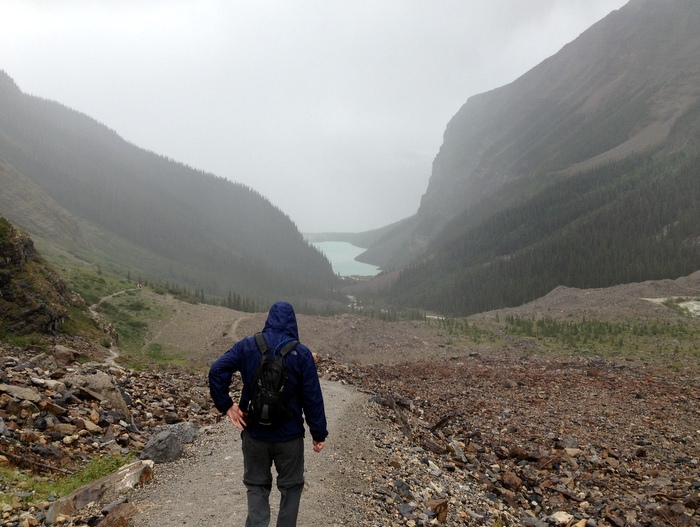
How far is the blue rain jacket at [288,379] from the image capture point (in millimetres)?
4973

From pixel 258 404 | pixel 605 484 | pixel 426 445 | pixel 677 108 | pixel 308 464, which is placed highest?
pixel 677 108

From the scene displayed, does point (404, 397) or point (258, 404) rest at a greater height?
point (258, 404)

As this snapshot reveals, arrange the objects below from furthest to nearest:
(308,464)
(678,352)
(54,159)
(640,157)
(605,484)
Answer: (54,159) < (640,157) < (678,352) < (605,484) < (308,464)

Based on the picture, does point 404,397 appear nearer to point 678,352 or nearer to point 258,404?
point 258,404

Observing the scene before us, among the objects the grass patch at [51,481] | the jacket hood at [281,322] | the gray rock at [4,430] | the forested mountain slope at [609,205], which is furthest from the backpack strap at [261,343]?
the forested mountain slope at [609,205]

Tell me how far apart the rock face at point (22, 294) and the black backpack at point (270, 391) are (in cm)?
1578

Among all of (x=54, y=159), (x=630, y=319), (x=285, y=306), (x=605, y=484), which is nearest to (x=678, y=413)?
(x=605, y=484)

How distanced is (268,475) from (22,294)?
17274 millimetres

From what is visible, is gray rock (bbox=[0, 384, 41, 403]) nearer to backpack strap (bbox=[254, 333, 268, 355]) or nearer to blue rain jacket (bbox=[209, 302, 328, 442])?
blue rain jacket (bbox=[209, 302, 328, 442])

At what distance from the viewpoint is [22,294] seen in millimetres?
17344

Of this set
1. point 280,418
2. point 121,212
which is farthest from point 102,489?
point 121,212

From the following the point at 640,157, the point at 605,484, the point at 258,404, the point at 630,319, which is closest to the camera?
the point at 258,404

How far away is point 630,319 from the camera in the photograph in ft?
126

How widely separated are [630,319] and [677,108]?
532ft
